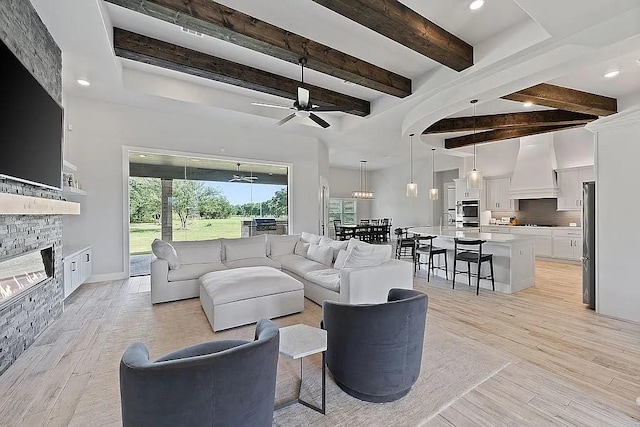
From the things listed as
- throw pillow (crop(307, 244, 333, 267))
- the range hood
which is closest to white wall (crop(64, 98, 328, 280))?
throw pillow (crop(307, 244, 333, 267))

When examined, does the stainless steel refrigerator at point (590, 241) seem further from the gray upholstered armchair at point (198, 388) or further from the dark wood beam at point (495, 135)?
the gray upholstered armchair at point (198, 388)

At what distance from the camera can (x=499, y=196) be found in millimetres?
9055

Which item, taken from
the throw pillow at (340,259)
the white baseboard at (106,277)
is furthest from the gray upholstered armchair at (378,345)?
the white baseboard at (106,277)

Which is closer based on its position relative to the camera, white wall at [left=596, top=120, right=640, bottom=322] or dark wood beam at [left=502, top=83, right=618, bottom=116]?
white wall at [left=596, top=120, right=640, bottom=322]

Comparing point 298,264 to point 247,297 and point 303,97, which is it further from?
point 303,97

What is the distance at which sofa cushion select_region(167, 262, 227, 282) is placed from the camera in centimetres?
434

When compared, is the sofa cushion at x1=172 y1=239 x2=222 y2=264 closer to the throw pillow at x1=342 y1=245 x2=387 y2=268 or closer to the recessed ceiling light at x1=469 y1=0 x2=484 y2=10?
the throw pillow at x1=342 y1=245 x2=387 y2=268

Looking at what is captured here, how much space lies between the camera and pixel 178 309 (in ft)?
13.2

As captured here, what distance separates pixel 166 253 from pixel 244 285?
162cm

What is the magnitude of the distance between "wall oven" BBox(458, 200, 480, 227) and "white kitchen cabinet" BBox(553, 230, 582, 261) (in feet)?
6.81

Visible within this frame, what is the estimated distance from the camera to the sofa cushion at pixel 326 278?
3.83 m

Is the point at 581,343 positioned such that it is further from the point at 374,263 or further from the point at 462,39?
the point at 462,39

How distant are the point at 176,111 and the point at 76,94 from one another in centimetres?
154

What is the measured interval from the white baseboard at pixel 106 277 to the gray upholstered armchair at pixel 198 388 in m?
5.16
